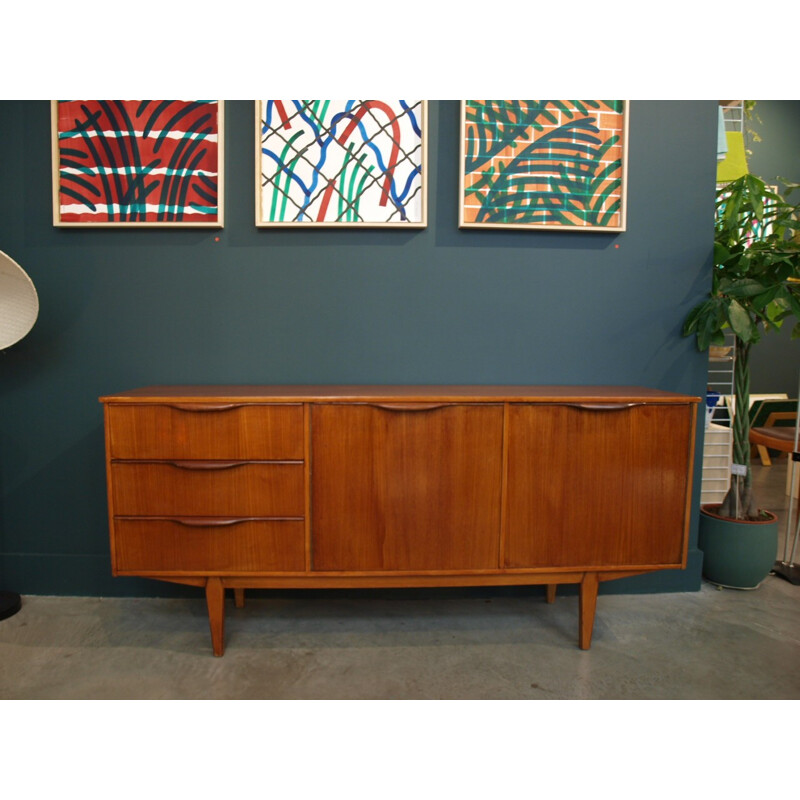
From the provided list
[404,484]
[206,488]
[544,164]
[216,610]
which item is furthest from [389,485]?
[544,164]

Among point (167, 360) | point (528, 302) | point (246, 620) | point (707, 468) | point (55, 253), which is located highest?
point (55, 253)

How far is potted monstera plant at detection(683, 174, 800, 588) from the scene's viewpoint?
2248 millimetres

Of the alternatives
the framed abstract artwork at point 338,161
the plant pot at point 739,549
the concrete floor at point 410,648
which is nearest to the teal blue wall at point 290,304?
the framed abstract artwork at point 338,161

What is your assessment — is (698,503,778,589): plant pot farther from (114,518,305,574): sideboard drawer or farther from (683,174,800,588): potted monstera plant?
(114,518,305,574): sideboard drawer

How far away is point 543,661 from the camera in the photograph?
6.40 ft

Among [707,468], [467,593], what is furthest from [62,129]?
[707,468]

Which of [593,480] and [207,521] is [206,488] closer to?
[207,521]


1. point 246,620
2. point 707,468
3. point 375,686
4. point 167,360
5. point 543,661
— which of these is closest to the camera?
point 375,686

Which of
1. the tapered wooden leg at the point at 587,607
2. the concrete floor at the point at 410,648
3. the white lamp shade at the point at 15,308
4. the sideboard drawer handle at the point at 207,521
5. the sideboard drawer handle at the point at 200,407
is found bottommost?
the concrete floor at the point at 410,648

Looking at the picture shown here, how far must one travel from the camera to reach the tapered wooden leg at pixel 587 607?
6.53 ft

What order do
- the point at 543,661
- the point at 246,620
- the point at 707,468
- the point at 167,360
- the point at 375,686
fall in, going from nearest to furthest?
the point at 375,686 → the point at 543,661 → the point at 246,620 → the point at 167,360 → the point at 707,468

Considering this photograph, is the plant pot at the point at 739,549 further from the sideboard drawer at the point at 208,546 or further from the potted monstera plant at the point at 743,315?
the sideboard drawer at the point at 208,546

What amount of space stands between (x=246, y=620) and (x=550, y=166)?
7.57 feet

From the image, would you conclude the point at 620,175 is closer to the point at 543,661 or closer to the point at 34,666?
the point at 543,661
